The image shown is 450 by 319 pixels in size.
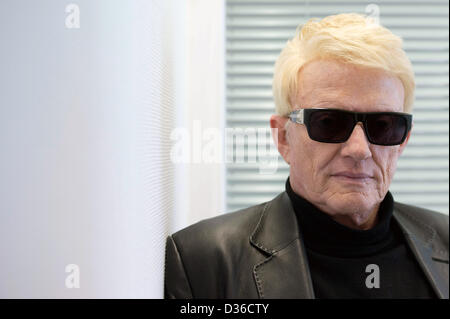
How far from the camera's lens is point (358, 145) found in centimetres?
121

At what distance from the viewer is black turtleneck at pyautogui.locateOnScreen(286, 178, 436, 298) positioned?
1286 millimetres

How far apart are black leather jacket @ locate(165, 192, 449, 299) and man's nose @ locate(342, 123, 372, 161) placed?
265 mm

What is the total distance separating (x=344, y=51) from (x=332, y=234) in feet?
1.73

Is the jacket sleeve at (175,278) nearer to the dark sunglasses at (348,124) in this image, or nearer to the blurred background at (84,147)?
the blurred background at (84,147)

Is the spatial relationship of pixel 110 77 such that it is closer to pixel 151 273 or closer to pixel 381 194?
pixel 151 273

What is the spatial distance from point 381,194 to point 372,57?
0.39 m

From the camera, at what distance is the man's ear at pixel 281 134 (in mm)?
1387

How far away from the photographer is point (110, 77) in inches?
29.2

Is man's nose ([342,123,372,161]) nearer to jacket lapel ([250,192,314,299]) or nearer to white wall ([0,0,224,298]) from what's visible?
jacket lapel ([250,192,314,299])

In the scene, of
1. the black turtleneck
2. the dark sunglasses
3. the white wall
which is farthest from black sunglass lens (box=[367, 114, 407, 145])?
the white wall

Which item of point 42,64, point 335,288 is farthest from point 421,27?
point 42,64
